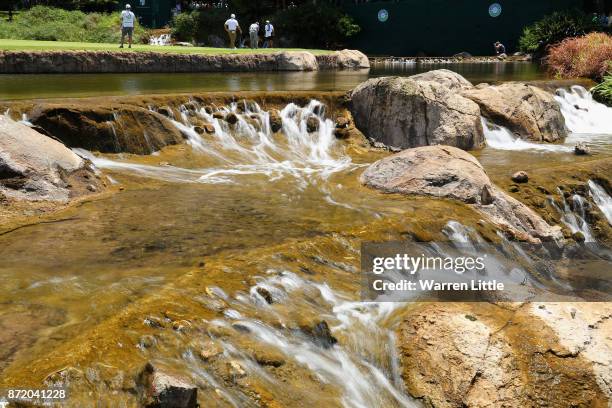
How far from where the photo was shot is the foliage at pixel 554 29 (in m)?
29.5

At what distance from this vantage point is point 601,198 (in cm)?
937

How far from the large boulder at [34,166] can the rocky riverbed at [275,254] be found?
3 cm

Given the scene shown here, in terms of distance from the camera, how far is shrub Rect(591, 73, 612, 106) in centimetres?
1688

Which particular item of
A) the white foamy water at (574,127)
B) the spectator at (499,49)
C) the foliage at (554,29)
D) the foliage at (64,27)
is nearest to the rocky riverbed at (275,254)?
the white foamy water at (574,127)

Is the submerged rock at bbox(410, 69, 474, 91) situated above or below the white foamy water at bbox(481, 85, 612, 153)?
above

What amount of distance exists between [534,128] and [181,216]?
8874mm

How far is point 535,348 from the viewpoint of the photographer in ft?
15.3

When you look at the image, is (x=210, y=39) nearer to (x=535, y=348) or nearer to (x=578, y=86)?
(x=578, y=86)

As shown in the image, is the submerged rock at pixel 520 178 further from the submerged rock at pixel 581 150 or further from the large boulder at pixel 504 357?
the large boulder at pixel 504 357

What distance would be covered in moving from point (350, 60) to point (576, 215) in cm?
2012

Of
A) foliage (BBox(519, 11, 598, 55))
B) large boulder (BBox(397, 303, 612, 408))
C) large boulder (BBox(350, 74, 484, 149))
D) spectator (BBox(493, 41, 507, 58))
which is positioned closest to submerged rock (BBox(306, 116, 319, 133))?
large boulder (BBox(350, 74, 484, 149))

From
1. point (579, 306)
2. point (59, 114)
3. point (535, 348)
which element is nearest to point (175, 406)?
point (535, 348)

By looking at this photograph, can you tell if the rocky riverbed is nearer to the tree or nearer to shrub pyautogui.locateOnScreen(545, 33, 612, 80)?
shrub pyautogui.locateOnScreen(545, 33, 612, 80)

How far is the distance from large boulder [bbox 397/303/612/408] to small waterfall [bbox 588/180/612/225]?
4.68m
